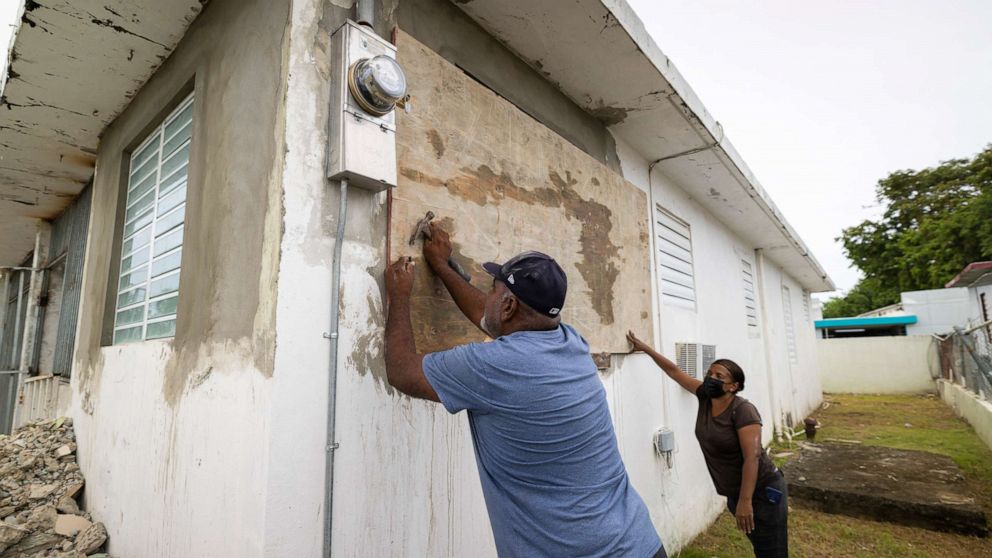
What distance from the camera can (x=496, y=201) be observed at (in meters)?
2.69

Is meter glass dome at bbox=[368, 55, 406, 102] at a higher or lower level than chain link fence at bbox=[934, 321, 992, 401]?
higher

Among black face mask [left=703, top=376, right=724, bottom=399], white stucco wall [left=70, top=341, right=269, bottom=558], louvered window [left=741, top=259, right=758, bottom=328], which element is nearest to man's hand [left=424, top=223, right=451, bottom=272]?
white stucco wall [left=70, top=341, right=269, bottom=558]

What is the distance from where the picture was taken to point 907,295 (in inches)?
923

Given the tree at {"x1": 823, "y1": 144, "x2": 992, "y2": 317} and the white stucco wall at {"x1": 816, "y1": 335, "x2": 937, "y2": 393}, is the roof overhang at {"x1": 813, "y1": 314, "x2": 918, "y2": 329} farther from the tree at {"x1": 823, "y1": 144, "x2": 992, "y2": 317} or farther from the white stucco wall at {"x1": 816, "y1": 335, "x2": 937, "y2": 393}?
the white stucco wall at {"x1": 816, "y1": 335, "x2": 937, "y2": 393}

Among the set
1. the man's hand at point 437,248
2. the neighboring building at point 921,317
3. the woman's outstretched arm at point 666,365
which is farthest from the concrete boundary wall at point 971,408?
the man's hand at point 437,248

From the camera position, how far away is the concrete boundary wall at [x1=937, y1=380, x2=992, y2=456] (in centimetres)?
855

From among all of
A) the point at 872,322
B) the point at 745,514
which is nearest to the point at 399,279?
the point at 745,514

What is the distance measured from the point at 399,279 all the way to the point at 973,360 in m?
14.0

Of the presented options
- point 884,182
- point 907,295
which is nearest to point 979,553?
point 907,295

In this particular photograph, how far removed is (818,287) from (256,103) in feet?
54.6

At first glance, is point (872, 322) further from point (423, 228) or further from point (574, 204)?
point (423, 228)

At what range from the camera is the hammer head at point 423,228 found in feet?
7.22

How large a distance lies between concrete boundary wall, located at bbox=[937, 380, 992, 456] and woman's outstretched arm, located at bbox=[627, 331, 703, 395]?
7911 mm

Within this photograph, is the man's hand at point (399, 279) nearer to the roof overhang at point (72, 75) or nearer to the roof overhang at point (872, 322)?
the roof overhang at point (72, 75)
